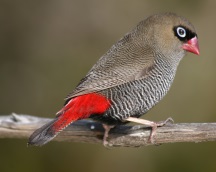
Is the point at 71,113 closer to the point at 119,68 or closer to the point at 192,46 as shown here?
the point at 119,68

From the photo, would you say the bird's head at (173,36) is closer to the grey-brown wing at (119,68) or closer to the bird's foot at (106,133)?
the grey-brown wing at (119,68)

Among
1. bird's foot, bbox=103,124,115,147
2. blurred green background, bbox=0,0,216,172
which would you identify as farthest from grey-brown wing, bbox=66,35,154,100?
blurred green background, bbox=0,0,216,172

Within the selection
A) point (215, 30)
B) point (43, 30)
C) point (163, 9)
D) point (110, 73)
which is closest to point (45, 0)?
point (43, 30)

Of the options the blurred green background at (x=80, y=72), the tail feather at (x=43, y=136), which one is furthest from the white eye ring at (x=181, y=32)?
the blurred green background at (x=80, y=72)

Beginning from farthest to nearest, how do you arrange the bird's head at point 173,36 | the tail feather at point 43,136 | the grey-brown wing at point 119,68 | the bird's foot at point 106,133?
the bird's head at point 173,36 → the bird's foot at point 106,133 → the grey-brown wing at point 119,68 → the tail feather at point 43,136

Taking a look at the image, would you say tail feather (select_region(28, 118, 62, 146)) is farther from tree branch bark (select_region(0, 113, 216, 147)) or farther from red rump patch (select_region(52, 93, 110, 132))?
tree branch bark (select_region(0, 113, 216, 147))
